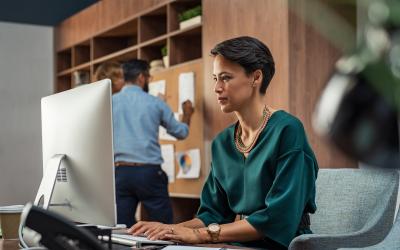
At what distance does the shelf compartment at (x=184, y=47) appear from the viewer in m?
5.21

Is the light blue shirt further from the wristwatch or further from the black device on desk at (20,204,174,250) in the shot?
the black device on desk at (20,204,174,250)

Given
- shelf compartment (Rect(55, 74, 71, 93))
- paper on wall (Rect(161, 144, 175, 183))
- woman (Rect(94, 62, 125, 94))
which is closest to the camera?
woman (Rect(94, 62, 125, 94))

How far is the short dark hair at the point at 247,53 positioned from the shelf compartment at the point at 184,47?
3107mm

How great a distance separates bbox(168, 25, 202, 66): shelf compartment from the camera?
17.1 ft

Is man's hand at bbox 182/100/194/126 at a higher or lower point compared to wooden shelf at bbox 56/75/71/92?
lower

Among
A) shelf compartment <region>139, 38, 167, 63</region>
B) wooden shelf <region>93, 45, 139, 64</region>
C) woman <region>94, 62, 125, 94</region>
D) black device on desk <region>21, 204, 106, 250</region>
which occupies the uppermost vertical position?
wooden shelf <region>93, 45, 139, 64</region>

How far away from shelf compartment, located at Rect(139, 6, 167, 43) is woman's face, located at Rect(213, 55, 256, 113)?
12.0ft

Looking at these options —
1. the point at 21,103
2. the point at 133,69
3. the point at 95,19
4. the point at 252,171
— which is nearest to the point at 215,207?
the point at 252,171

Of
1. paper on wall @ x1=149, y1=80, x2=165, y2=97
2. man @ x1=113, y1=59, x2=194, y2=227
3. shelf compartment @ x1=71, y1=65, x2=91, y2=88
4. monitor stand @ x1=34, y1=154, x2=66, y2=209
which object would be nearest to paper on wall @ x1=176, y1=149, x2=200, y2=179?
man @ x1=113, y1=59, x2=194, y2=227

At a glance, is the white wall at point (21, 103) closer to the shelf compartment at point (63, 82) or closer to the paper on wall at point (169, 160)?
the shelf compartment at point (63, 82)

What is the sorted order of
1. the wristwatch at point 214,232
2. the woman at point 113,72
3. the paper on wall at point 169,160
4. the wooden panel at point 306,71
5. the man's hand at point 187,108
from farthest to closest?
the paper on wall at point 169,160 < the man's hand at point 187,108 < the woman at point 113,72 < the wooden panel at point 306,71 < the wristwatch at point 214,232

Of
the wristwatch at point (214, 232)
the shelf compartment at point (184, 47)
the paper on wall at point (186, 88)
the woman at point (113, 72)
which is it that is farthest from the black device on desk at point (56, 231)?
the shelf compartment at point (184, 47)

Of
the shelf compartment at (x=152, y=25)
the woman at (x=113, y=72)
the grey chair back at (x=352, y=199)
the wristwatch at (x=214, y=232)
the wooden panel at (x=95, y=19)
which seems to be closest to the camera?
the wristwatch at (x=214, y=232)

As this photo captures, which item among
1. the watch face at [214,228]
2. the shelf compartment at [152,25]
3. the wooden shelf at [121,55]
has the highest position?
the shelf compartment at [152,25]
